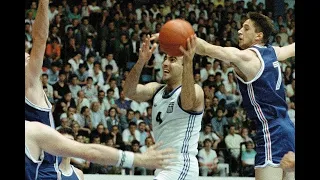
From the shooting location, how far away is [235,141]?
1248 cm

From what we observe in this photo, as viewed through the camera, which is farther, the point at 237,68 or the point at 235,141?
the point at 235,141

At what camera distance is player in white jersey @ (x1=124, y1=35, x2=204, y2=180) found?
20.3ft

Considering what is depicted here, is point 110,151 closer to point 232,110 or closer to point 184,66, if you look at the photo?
→ point 184,66

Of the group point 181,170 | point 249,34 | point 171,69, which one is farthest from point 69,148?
point 249,34

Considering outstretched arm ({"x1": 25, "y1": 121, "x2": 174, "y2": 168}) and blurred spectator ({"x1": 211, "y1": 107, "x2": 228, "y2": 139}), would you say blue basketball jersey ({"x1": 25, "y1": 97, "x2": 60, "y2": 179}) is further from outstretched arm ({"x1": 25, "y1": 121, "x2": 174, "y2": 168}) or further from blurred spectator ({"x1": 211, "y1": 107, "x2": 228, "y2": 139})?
blurred spectator ({"x1": 211, "y1": 107, "x2": 228, "y2": 139})

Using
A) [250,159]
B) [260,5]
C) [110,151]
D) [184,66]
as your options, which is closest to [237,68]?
[184,66]

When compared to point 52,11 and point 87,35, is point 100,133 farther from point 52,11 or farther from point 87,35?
point 52,11

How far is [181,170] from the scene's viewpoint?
20.7ft

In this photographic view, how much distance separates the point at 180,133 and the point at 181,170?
34 cm

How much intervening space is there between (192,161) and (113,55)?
27.1 feet

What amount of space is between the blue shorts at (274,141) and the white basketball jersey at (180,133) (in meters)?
0.69

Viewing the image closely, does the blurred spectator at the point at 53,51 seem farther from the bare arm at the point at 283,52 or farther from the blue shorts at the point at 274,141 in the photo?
the blue shorts at the point at 274,141

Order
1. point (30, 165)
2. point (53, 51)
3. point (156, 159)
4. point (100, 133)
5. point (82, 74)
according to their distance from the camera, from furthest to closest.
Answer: point (53, 51) < point (82, 74) < point (100, 133) < point (30, 165) < point (156, 159)
